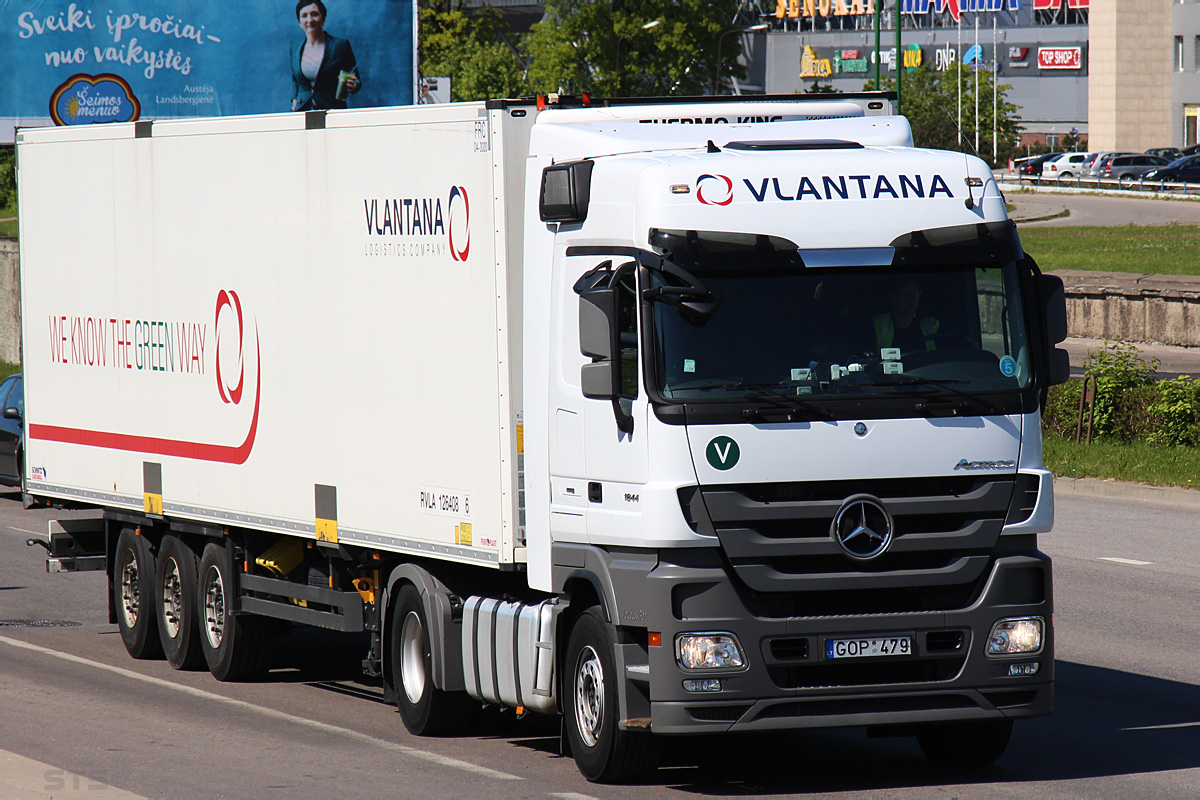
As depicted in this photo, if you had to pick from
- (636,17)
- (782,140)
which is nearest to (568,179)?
(782,140)

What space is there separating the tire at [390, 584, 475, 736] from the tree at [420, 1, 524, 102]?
50987 millimetres

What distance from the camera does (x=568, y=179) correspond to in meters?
9.22

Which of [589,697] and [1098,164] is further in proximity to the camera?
[1098,164]

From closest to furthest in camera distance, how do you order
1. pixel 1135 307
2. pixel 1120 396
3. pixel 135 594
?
pixel 135 594 → pixel 1120 396 → pixel 1135 307

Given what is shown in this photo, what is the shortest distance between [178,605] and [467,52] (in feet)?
202

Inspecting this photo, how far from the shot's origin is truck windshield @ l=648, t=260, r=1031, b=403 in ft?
28.3

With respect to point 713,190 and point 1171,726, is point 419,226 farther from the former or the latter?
point 1171,726

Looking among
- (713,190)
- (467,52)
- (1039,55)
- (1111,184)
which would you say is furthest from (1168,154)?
(713,190)

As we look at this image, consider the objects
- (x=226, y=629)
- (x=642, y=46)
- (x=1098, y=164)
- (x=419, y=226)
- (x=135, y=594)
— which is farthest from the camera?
(x=1098, y=164)

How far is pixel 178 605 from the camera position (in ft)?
44.6

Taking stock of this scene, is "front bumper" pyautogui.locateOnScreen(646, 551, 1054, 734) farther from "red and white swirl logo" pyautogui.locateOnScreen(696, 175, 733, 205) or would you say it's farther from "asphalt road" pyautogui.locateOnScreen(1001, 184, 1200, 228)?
"asphalt road" pyautogui.locateOnScreen(1001, 184, 1200, 228)

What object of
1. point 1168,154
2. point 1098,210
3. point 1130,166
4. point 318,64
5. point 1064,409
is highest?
point 1168,154

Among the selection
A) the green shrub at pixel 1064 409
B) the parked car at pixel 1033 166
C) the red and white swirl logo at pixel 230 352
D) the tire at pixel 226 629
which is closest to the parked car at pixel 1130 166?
the parked car at pixel 1033 166

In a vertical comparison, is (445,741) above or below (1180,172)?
below
